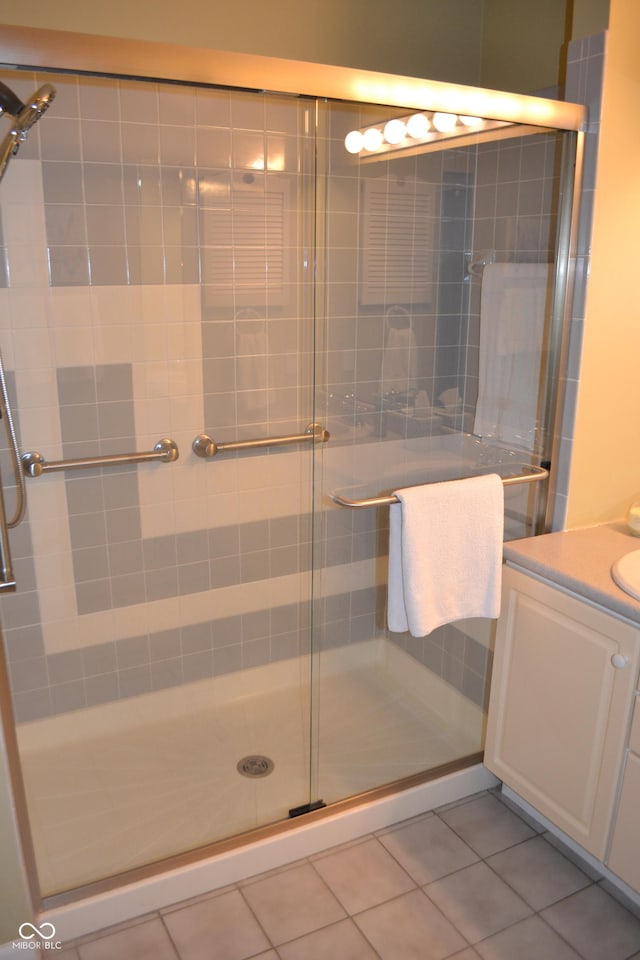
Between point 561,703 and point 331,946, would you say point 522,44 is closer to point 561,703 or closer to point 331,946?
point 561,703

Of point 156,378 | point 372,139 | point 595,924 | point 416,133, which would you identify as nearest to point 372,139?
point 372,139

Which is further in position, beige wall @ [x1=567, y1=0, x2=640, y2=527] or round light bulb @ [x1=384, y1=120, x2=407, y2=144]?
beige wall @ [x1=567, y1=0, x2=640, y2=527]

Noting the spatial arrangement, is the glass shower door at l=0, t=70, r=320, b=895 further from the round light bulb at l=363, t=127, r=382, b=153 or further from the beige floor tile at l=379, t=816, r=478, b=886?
the beige floor tile at l=379, t=816, r=478, b=886

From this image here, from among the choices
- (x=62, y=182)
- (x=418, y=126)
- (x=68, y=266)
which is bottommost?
(x=68, y=266)

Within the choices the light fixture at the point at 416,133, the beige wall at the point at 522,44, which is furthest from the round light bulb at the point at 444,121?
the beige wall at the point at 522,44

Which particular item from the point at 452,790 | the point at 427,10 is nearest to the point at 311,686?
the point at 452,790

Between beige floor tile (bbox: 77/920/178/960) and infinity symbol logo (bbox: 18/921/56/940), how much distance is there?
8 cm

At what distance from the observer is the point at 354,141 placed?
1.86m

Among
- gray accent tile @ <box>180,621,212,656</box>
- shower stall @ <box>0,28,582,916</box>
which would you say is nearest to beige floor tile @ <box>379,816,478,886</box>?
shower stall @ <box>0,28,582,916</box>

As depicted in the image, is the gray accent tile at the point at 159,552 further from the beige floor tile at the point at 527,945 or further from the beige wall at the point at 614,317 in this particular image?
the beige floor tile at the point at 527,945

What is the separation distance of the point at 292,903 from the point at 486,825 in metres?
0.62

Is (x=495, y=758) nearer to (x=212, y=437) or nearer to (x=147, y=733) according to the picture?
(x=147, y=733)

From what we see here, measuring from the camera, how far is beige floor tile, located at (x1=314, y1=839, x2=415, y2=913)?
1.96m

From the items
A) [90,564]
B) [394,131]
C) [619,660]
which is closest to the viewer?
[619,660]
